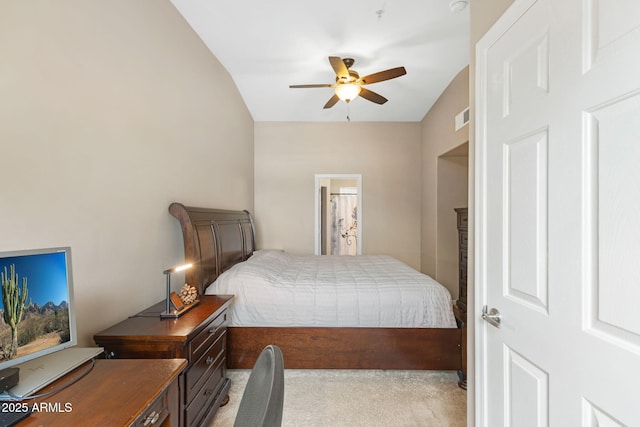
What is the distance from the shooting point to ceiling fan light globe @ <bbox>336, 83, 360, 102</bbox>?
2789mm

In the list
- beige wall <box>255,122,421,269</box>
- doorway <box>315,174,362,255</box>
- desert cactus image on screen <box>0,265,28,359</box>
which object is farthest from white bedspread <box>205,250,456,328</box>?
doorway <box>315,174,362,255</box>

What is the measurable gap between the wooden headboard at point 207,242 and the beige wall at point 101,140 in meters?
0.15

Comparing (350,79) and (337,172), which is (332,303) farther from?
(337,172)

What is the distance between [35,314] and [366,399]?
2.00 m

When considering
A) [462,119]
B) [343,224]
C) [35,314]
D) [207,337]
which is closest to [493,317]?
[207,337]

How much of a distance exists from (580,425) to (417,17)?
2.83 m

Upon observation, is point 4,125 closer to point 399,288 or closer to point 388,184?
point 399,288

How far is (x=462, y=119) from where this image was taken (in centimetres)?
321

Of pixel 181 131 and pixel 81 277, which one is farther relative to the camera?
pixel 181 131

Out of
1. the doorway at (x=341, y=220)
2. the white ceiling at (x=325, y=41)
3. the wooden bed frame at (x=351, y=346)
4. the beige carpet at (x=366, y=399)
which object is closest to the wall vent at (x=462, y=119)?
the white ceiling at (x=325, y=41)

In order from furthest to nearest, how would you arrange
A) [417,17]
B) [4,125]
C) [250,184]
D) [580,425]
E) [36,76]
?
[250,184]
[417,17]
[36,76]
[4,125]
[580,425]

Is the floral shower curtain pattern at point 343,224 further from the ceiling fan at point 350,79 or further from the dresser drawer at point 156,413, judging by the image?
the dresser drawer at point 156,413

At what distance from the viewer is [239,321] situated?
2248mm

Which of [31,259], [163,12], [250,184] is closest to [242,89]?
[250,184]
